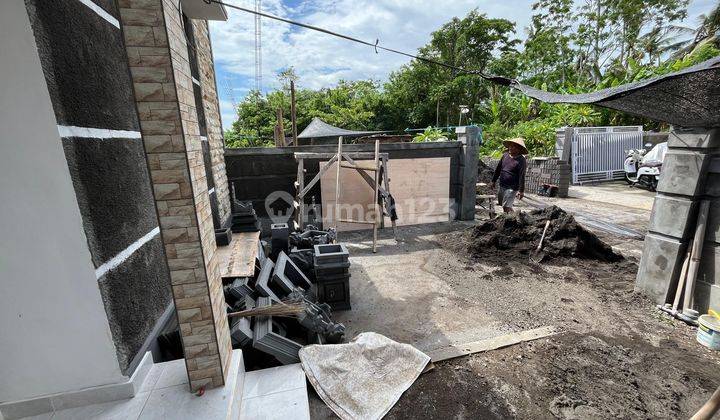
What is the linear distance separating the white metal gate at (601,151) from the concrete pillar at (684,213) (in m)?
9.59

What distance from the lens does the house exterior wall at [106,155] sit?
5.96 ft

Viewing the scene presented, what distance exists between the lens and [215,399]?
2053 mm

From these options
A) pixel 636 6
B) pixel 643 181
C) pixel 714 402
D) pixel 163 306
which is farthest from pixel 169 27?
pixel 636 6

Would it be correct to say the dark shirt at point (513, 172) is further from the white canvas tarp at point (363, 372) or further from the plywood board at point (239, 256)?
the plywood board at point (239, 256)

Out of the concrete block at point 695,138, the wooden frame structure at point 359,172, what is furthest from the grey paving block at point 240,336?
the concrete block at point 695,138

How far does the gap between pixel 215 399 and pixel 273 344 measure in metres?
0.73

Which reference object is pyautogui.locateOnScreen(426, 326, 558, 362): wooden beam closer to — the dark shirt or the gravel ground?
the gravel ground

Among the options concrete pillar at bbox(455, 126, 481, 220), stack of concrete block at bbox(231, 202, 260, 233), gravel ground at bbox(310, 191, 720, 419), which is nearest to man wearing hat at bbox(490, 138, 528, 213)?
concrete pillar at bbox(455, 126, 481, 220)

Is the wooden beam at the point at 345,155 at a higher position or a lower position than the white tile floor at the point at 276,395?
higher

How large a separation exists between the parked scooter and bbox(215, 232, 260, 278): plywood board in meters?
12.7

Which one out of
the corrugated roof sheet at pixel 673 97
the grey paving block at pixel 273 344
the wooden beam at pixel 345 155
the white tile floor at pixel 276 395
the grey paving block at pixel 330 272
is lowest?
the white tile floor at pixel 276 395

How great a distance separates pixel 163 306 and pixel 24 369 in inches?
42.9

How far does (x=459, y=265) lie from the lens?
550cm

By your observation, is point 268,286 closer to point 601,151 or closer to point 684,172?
point 684,172
